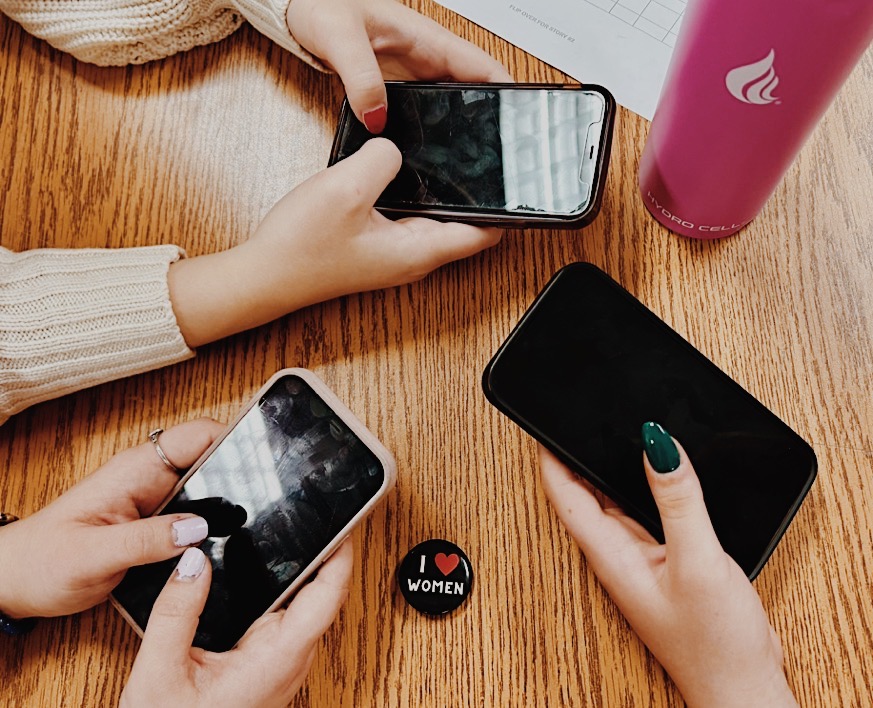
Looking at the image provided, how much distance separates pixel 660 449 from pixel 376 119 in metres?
0.36

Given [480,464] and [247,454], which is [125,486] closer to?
[247,454]

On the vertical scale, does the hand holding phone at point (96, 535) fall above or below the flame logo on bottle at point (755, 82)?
below

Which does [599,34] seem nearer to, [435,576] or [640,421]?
[640,421]

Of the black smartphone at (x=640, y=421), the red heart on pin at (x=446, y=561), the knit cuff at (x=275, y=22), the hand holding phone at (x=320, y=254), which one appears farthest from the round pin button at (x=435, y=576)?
the knit cuff at (x=275, y=22)

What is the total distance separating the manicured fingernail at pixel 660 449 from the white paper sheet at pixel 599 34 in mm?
320

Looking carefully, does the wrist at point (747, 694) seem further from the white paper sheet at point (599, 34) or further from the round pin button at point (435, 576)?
the white paper sheet at point (599, 34)

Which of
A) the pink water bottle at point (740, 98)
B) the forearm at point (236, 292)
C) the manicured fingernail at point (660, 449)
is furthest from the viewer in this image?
the forearm at point (236, 292)

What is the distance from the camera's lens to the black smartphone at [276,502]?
509 millimetres

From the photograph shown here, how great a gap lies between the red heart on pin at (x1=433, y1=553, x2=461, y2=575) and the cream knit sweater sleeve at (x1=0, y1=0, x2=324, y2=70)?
1.49ft

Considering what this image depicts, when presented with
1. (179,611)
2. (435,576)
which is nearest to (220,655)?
(179,611)

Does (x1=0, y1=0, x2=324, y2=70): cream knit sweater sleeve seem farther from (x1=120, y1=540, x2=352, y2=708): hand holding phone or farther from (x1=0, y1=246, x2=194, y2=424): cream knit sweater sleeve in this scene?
(x1=120, y1=540, x2=352, y2=708): hand holding phone

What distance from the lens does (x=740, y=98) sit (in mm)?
438

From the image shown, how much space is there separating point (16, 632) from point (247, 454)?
0.72 ft

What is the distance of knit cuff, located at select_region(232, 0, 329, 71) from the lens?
63 cm
